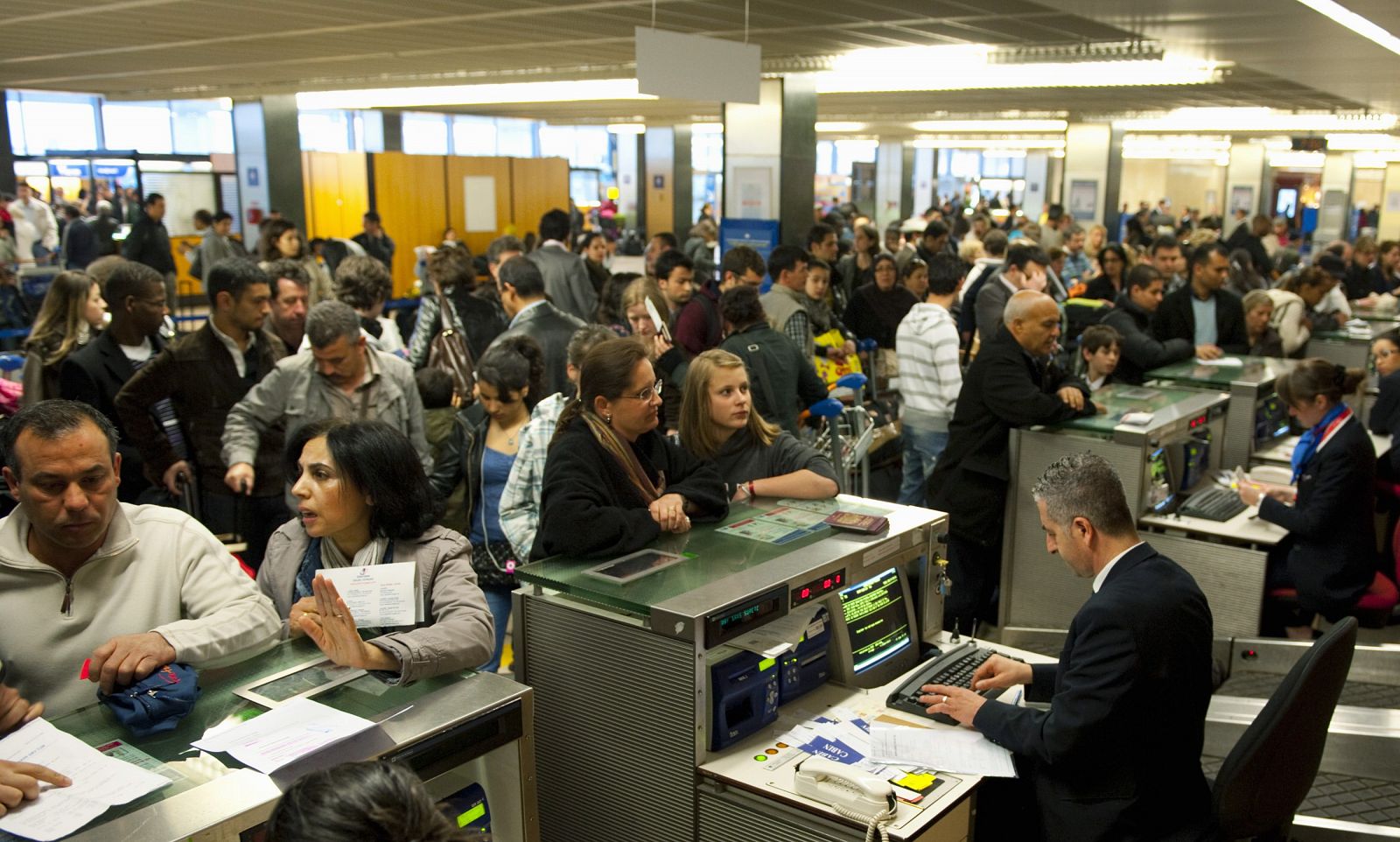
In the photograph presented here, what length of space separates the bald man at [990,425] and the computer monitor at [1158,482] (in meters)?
0.38

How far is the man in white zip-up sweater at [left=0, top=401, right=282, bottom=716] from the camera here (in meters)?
2.33

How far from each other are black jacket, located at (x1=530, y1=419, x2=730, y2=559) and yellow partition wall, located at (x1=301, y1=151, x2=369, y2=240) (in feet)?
45.7

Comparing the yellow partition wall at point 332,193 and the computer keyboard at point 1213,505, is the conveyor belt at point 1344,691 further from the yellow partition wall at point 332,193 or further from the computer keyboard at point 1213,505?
the yellow partition wall at point 332,193

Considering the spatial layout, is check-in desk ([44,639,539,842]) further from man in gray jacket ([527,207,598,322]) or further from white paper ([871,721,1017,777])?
man in gray jacket ([527,207,598,322])

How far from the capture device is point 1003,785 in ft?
10.2

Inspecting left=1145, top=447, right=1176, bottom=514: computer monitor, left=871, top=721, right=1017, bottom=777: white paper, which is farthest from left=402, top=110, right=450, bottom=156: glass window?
left=871, top=721, right=1017, bottom=777: white paper

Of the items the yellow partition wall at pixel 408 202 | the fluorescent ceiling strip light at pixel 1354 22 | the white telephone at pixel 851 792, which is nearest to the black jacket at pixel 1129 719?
the white telephone at pixel 851 792

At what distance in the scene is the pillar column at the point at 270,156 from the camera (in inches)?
621

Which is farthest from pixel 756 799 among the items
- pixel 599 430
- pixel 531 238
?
pixel 531 238

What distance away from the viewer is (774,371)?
5.31 meters


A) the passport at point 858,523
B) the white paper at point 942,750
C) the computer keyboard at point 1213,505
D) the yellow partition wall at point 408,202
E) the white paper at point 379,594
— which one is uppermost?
the yellow partition wall at point 408,202

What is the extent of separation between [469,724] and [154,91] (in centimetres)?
1615

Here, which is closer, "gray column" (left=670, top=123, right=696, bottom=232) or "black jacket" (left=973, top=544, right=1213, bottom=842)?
"black jacket" (left=973, top=544, right=1213, bottom=842)

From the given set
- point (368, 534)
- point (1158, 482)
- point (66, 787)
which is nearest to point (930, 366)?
point (1158, 482)
